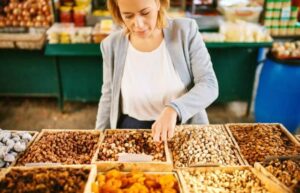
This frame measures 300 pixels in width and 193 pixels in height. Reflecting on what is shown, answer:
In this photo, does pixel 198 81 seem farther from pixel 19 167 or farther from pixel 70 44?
pixel 70 44

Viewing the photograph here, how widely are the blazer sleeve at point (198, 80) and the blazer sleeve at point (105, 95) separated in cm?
49

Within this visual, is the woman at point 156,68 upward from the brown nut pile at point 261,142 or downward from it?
upward

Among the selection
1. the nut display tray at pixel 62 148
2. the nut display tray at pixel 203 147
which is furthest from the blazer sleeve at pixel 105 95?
the nut display tray at pixel 203 147

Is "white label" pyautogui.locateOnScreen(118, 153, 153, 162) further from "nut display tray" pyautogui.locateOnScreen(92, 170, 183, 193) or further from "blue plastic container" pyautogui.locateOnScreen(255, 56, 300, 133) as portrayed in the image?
"blue plastic container" pyautogui.locateOnScreen(255, 56, 300, 133)

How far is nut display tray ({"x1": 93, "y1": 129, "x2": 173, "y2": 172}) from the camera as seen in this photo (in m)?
1.63

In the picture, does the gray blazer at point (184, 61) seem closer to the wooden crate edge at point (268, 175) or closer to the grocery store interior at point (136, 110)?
the grocery store interior at point (136, 110)

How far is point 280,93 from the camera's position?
3.71 m

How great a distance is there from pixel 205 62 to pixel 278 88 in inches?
82.8

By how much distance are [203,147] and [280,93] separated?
7.28 feet

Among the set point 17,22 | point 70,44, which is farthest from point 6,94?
point 70,44

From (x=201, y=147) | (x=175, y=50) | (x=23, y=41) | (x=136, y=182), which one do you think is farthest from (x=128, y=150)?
(x=23, y=41)

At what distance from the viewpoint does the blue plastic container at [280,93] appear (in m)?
3.63

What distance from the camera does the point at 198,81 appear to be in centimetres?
191

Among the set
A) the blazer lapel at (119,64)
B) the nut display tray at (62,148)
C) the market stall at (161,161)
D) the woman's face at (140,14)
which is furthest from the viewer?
the blazer lapel at (119,64)
